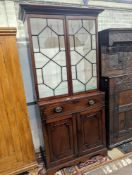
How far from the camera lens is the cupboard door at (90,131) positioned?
193cm

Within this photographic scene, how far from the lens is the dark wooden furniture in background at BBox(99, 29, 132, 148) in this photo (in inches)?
77.9

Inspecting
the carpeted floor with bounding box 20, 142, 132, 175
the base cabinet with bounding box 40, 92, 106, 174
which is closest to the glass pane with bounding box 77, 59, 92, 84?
the base cabinet with bounding box 40, 92, 106, 174

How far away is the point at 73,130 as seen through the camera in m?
1.89

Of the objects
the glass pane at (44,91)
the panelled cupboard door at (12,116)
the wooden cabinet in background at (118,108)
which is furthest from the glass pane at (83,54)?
the panelled cupboard door at (12,116)

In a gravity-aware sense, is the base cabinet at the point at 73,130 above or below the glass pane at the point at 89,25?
below

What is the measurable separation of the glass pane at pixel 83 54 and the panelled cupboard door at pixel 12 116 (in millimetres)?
673

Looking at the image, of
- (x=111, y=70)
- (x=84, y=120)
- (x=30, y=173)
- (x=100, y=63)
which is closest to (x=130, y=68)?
(x=111, y=70)

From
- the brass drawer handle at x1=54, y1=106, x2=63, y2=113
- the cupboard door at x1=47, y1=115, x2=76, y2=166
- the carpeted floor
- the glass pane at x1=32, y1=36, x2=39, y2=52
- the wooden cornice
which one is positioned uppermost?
the wooden cornice

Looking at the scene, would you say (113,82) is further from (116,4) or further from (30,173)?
(30,173)

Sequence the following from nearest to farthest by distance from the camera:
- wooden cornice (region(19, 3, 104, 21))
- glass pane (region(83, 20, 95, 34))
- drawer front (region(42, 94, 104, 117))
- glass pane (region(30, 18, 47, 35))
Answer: wooden cornice (region(19, 3, 104, 21)), glass pane (region(30, 18, 47, 35)), drawer front (region(42, 94, 104, 117)), glass pane (region(83, 20, 95, 34))

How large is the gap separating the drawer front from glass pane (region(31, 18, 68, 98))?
0.54 feet

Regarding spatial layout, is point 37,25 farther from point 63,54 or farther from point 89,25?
point 89,25

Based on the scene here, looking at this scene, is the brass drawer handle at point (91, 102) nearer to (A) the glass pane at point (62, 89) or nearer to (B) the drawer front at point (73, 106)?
(B) the drawer front at point (73, 106)

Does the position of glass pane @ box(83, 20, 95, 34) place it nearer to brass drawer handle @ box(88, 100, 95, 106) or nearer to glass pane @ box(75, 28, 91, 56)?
glass pane @ box(75, 28, 91, 56)
